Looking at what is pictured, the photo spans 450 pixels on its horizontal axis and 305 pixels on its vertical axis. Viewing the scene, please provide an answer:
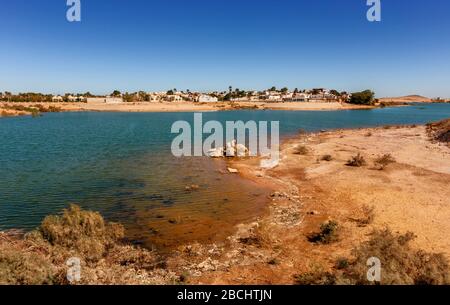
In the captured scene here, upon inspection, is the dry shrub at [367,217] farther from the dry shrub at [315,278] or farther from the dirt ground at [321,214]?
the dry shrub at [315,278]

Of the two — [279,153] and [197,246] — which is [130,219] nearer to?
[197,246]

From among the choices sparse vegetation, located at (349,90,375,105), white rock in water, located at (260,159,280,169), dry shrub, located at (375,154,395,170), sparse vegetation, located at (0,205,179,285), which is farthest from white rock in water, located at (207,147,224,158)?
sparse vegetation, located at (349,90,375,105)

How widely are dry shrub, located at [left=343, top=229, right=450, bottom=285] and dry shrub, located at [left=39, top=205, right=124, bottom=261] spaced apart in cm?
896

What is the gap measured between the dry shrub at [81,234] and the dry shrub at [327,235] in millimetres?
8412

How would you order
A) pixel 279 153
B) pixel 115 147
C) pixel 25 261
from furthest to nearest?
pixel 115 147 → pixel 279 153 → pixel 25 261

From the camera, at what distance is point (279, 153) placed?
114ft

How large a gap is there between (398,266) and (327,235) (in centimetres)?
381

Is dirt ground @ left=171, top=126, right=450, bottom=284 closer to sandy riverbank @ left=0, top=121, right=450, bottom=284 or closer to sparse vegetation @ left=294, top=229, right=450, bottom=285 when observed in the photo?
sandy riverbank @ left=0, top=121, right=450, bottom=284

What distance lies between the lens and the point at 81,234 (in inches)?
503

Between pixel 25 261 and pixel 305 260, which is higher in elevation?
pixel 25 261

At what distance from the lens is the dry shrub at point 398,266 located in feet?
29.2

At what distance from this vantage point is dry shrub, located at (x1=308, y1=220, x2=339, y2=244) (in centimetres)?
1349
